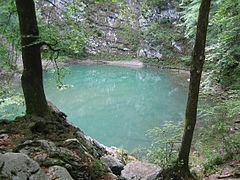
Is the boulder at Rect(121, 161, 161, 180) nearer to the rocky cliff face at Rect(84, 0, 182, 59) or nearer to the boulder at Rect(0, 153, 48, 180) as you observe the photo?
the boulder at Rect(0, 153, 48, 180)

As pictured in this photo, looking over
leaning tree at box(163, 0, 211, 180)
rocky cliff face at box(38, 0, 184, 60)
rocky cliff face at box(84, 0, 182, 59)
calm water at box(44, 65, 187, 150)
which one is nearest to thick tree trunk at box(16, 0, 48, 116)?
leaning tree at box(163, 0, 211, 180)

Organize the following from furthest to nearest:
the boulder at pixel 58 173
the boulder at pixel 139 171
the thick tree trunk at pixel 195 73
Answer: the boulder at pixel 139 171, the thick tree trunk at pixel 195 73, the boulder at pixel 58 173

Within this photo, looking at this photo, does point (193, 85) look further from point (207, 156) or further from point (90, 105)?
point (90, 105)

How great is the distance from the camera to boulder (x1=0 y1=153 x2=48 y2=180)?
11.2 ft

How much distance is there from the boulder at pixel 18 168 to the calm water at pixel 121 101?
330 inches

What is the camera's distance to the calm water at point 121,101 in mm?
14263

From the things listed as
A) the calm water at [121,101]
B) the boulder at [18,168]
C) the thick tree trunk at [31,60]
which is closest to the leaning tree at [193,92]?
the boulder at [18,168]

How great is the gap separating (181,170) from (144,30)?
32.3 m

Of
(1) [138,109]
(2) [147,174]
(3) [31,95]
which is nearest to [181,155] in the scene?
(2) [147,174]

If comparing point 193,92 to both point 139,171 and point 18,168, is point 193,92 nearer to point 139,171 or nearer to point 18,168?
point 139,171

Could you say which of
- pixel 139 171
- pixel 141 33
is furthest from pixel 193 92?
pixel 141 33

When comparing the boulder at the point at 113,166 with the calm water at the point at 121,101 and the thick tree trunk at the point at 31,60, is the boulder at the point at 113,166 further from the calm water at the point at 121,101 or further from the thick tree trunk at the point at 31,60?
the calm water at the point at 121,101

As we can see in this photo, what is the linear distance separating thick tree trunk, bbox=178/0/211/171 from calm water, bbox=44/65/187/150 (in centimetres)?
690

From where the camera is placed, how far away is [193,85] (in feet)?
15.7
